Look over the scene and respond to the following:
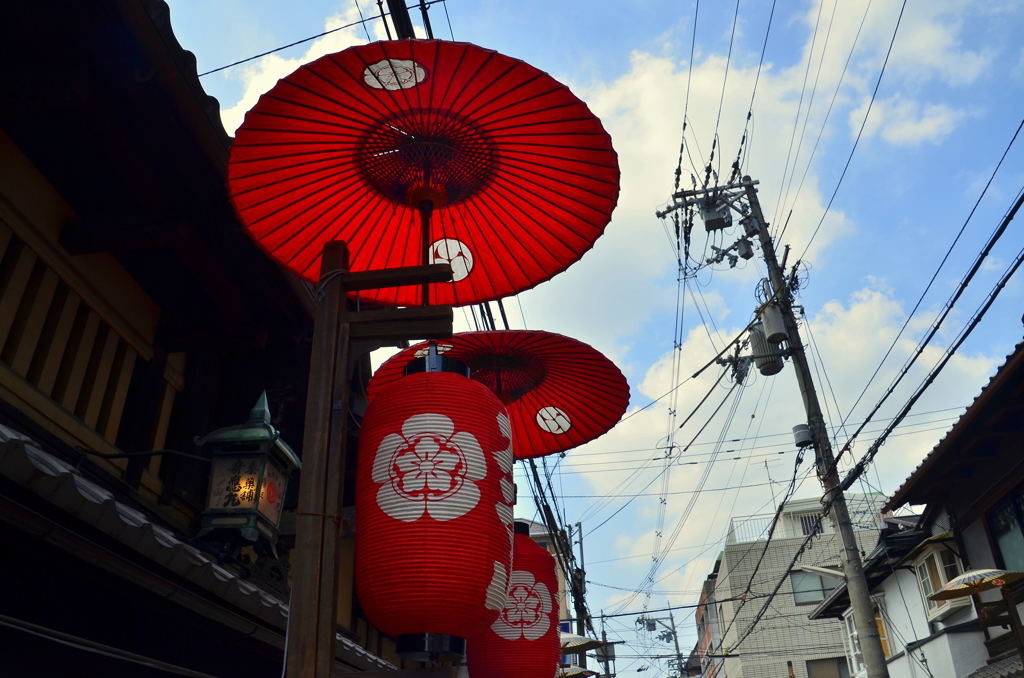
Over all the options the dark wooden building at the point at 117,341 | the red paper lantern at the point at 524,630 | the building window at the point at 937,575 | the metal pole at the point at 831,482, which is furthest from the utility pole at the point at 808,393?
the dark wooden building at the point at 117,341

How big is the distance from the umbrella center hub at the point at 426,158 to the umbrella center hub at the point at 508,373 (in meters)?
1.89

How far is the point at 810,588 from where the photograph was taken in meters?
41.7

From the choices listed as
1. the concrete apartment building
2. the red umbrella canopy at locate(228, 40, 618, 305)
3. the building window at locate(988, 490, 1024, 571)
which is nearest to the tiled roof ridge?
the building window at locate(988, 490, 1024, 571)

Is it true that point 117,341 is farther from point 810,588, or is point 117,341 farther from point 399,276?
point 810,588

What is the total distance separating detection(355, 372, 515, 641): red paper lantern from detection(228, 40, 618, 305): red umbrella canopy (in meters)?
1.09

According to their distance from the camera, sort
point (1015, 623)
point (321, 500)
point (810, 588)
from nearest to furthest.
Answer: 1. point (321, 500)
2. point (1015, 623)
3. point (810, 588)

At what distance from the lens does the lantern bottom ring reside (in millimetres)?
3773

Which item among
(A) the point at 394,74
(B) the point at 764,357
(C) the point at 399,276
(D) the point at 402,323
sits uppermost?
(B) the point at 764,357

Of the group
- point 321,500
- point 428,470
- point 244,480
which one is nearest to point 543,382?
point 244,480

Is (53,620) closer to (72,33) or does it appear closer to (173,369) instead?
(173,369)

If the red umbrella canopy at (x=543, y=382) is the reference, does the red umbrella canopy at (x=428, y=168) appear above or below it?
above

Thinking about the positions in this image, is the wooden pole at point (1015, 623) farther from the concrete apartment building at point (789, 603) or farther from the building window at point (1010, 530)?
the concrete apartment building at point (789, 603)

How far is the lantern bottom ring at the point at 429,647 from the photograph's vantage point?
377 centimetres

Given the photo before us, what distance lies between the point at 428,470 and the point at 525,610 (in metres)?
3.67
